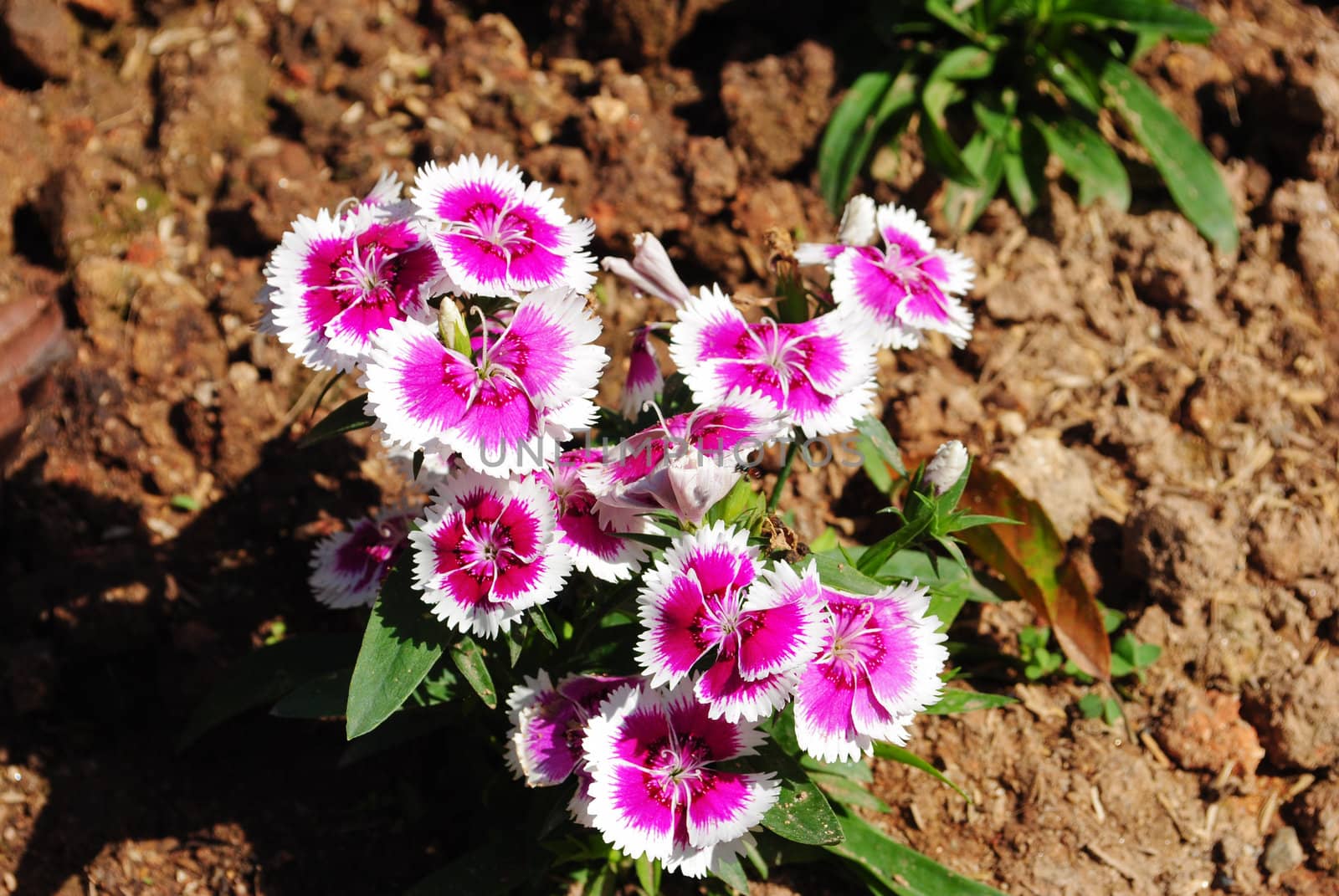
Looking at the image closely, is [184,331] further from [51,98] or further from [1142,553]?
[1142,553]

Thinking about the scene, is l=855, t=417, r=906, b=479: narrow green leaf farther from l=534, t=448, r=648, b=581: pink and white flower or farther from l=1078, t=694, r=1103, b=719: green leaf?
l=1078, t=694, r=1103, b=719: green leaf

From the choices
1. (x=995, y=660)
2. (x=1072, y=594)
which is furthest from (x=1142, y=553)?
(x=995, y=660)

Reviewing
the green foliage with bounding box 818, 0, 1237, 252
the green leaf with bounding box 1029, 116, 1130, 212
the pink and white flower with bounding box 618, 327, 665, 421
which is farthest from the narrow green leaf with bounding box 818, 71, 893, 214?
the pink and white flower with bounding box 618, 327, 665, 421

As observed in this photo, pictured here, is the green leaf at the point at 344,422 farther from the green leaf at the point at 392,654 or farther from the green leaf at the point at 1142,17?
the green leaf at the point at 1142,17

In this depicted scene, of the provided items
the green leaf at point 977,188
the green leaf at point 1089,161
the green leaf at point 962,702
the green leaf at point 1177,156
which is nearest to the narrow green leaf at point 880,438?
the green leaf at point 962,702

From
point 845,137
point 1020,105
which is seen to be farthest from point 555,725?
point 1020,105

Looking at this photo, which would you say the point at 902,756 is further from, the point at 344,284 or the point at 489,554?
the point at 344,284
